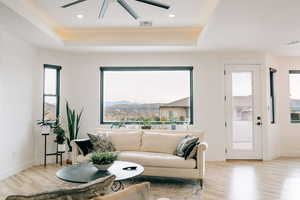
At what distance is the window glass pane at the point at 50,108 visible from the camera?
223 inches

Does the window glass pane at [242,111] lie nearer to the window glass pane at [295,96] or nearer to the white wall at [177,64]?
the white wall at [177,64]

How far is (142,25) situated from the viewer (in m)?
5.04

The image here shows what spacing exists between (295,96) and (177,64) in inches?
134

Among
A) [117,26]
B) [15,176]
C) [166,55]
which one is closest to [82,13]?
[117,26]

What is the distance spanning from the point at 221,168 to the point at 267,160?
1.49m

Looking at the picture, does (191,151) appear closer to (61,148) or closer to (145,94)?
(145,94)

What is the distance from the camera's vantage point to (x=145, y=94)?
6.23m

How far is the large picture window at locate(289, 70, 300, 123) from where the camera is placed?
21.6 feet

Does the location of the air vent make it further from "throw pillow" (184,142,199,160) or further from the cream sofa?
"throw pillow" (184,142,199,160)

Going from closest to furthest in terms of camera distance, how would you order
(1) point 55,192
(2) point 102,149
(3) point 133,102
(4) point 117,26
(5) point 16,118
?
(1) point 55,192, (2) point 102,149, (5) point 16,118, (4) point 117,26, (3) point 133,102

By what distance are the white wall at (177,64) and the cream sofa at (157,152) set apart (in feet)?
4.52

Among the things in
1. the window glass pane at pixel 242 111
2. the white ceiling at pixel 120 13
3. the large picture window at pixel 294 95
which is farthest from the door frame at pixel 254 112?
the white ceiling at pixel 120 13

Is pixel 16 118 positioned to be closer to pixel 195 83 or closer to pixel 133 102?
Result: pixel 133 102

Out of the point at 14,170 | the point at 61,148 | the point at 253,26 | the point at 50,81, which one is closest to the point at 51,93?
the point at 50,81
